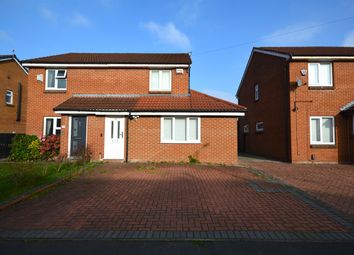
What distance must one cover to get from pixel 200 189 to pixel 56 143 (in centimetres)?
979

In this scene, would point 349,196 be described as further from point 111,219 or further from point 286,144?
point 286,144

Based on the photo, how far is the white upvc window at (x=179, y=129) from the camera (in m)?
13.7

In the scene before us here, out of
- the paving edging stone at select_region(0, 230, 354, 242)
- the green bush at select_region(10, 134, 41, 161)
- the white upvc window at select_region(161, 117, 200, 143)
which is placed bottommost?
the paving edging stone at select_region(0, 230, 354, 242)

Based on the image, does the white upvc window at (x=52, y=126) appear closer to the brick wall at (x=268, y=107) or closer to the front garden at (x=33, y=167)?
the front garden at (x=33, y=167)

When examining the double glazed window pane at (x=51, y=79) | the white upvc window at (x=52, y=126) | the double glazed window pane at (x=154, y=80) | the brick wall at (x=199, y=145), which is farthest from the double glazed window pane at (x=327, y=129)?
the double glazed window pane at (x=51, y=79)

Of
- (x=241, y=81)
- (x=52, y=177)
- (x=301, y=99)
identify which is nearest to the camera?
(x=52, y=177)

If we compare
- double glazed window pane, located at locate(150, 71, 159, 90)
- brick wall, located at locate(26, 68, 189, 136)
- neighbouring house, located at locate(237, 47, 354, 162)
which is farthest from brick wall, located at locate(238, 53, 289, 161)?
double glazed window pane, located at locate(150, 71, 159, 90)

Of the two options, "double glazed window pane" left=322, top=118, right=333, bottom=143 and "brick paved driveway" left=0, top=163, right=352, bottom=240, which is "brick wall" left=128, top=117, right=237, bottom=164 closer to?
"brick paved driveway" left=0, top=163, right=352, bottom=240

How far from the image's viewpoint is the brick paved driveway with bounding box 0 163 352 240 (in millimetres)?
4820

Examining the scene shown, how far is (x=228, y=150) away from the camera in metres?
13.5

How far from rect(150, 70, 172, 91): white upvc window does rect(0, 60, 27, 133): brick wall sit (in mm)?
13652

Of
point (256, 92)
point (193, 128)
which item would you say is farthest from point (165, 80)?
point (256, 92)

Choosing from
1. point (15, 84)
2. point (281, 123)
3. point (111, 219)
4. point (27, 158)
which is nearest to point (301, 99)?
point (281, 123)

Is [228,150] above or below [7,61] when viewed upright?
below
